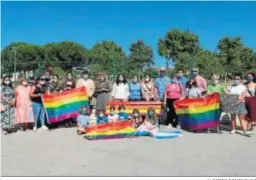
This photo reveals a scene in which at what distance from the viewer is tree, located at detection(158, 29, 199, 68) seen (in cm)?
4709

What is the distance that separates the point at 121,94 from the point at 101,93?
0.65 meters

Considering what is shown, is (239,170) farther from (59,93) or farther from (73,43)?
(73,43)

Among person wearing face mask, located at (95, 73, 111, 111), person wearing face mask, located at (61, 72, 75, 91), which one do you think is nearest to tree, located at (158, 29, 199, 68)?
person wearing face mask, located at (95, 73, 111, 111)

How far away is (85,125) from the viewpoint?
11.2 m

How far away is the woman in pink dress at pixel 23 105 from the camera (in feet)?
37.5

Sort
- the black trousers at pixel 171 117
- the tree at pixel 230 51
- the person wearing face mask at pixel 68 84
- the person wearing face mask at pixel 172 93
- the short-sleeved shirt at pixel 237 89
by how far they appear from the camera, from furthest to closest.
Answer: the tree at pixel 230 51 < the person wearing face mask at pixel 68 84 < the black trousers at pixel 171 117 < the person wearing face mask at pixel 172 93 < the short-sleeved shirt at pixel 237 89

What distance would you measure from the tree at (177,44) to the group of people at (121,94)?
114ft

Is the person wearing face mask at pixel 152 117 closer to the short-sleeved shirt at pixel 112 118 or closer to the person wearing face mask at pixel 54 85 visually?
the short-sleeved shirt at pixel 112 118

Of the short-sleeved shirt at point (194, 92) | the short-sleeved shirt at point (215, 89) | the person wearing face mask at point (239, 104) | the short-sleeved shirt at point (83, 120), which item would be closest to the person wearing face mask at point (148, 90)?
the short-sleeved shirt at point (194, 92)

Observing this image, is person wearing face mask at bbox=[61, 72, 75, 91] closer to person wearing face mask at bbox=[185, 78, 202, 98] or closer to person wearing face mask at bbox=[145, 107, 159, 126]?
person wearing face mask at bbox=[145, 107, 159, 126]

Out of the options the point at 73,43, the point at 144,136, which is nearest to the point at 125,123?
the point at 144,136

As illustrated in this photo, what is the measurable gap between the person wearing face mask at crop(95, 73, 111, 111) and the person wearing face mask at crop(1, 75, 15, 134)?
90.4 inches

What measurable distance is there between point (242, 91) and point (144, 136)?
2.66 meters

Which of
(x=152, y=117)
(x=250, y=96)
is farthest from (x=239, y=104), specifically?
(x=152, y=117)
